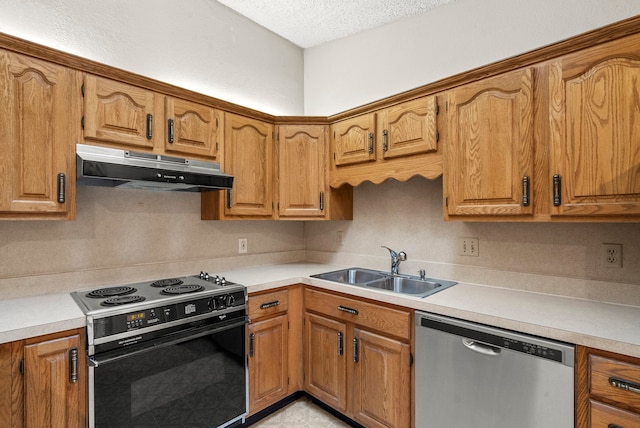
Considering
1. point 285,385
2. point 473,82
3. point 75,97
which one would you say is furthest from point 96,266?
point 473,82

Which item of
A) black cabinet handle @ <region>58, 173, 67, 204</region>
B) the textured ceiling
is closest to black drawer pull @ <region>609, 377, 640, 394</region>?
the textured ceiling

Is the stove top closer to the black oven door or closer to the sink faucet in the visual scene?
the black oven door

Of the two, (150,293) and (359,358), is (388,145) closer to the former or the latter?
(359,358)

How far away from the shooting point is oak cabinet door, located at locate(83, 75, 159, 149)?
171 centimetres

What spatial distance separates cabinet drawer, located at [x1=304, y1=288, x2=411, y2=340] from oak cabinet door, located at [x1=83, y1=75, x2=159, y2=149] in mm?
1439

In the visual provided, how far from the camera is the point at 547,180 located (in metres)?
1.56

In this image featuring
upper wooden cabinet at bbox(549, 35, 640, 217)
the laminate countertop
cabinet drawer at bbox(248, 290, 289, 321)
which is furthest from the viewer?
cabinet drawer at bbox(248, 290, 289, 321)

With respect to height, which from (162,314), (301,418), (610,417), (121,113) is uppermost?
(121,113)

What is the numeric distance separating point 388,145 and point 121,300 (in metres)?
1.82

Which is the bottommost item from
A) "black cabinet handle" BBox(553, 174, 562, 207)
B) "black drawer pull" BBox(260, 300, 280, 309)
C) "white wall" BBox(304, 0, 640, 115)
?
"black drawer pull" BBox(260, 300, 280, 309)

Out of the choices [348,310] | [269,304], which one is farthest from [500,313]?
[269,304]

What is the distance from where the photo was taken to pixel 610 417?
116cm

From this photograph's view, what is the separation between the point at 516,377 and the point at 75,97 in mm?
2475

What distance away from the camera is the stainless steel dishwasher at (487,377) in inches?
50.1
